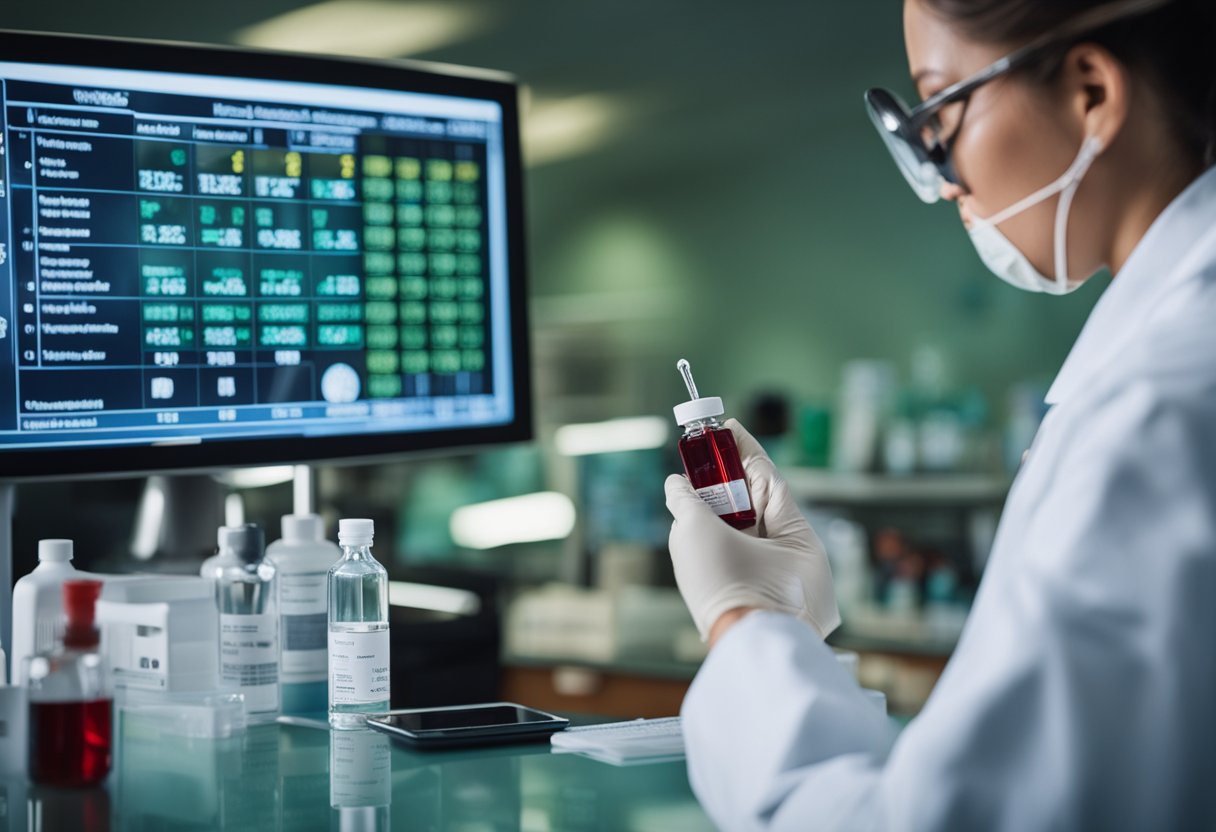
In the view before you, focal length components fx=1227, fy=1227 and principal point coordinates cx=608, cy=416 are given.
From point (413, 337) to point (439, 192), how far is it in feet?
0.55

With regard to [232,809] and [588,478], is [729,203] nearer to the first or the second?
[588,478]

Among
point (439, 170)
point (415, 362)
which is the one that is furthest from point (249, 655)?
point (439, 170)

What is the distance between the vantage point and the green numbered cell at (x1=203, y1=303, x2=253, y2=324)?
1245 mm

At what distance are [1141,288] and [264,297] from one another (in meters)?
0.85

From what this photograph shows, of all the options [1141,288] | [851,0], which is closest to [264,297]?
[1141,288]

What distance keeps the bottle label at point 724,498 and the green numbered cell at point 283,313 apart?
50cm

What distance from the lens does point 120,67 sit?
3.92ft

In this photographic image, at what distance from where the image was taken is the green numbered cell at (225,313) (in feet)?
4.09

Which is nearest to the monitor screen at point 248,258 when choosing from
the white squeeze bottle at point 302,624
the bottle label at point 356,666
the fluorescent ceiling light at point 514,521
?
the white squeeze bottle at point 302,624

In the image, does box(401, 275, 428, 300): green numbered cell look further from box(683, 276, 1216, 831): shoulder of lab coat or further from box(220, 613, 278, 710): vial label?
box(683, 276, 1216, 831): shoulder of lab coat

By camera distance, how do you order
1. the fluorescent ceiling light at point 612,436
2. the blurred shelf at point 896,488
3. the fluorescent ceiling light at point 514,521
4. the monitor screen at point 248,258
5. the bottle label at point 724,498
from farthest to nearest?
1. the fluorescent ceiling light at point 612,436
2. the fluorescent ceiling light at point 514,521
3. the blurred shelf at point 896,488
4. the monitor screen at point 248,258
5. the bottle label at point 724,498

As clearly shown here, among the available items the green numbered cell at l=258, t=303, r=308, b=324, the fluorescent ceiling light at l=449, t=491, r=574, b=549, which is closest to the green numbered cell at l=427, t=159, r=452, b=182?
the green numbered cell at l=258, t=303, r=308, b=324

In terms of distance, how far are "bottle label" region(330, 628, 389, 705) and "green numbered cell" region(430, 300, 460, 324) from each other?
37cm

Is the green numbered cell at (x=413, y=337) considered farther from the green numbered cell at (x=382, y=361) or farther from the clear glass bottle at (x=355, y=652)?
the clear glass bottle at (x=355, y=652)
